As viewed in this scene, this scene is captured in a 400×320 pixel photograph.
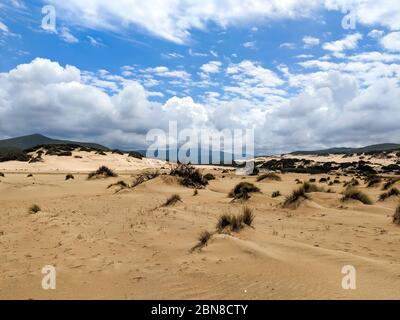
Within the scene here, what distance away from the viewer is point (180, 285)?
6.57 meters

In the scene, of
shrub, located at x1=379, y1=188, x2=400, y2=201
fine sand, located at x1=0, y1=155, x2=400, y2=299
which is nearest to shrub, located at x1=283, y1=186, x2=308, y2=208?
fine sand, located at x1=0, y1=155, x2=400, y2=299

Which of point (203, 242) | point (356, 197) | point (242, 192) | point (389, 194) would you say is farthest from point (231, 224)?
point (389, 194)

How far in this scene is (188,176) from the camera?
26.4 m

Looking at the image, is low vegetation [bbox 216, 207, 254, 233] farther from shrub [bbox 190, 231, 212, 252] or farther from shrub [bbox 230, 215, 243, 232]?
shrub [bbox 190, 231, 212, 252]

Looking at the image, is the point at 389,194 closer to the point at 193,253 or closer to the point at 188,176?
the point at 188,176

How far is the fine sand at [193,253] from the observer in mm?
6312

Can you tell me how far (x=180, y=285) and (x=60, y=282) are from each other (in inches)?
79.1

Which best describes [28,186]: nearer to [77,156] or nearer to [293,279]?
[293,279]

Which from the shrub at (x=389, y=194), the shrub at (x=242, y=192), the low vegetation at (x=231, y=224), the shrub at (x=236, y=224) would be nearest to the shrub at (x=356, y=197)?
the shrub at (x=389, y=194)

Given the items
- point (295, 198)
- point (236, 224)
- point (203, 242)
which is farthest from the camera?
point (295, 198)

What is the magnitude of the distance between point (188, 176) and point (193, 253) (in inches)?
709

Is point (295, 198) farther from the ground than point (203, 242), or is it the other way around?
point (295, 198)
